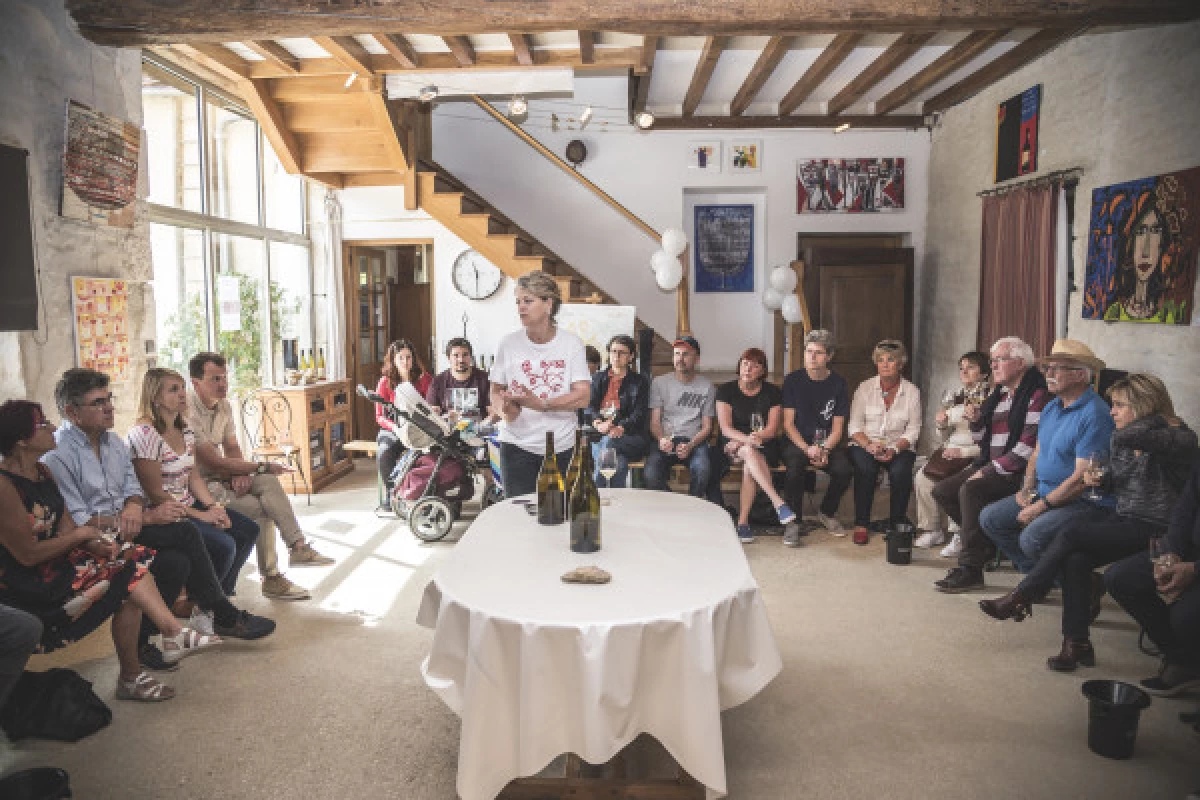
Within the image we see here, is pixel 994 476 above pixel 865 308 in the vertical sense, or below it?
below

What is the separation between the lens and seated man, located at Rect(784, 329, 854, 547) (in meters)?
5.04

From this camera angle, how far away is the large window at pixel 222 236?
17.4 ft

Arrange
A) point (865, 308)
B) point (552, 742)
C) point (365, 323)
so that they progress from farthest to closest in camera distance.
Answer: point (365, 323) → point (865, 308) → point (552, 742)

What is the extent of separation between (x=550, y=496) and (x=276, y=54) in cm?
428

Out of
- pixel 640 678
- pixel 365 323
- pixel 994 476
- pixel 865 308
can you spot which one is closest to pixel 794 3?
pixel 994 476

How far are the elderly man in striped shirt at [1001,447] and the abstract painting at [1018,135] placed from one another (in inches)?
92.0

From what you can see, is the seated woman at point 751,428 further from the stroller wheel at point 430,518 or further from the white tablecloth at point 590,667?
the white tablecloth at point 590,667

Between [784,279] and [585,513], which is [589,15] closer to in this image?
[585,513]

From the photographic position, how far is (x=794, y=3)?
148 inches

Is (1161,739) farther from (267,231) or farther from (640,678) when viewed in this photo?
(267,231)

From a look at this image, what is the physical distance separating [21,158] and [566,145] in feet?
17.8

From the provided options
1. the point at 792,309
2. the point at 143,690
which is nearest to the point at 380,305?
the point at 792,309

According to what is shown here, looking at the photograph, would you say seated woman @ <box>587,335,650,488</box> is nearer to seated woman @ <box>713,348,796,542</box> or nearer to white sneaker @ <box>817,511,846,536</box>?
seated woman @ <box>713,348,796,542</box>

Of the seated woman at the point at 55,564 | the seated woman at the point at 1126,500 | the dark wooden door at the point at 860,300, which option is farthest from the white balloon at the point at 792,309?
the seated woman at the point at 55,564
